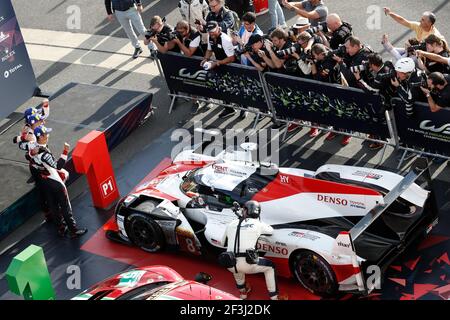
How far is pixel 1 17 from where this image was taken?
14.9 meters

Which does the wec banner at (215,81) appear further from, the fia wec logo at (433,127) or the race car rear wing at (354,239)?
the race car rear wing at (354,239)

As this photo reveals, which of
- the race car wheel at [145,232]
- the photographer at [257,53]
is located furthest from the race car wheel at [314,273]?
the photographer at [257,53]

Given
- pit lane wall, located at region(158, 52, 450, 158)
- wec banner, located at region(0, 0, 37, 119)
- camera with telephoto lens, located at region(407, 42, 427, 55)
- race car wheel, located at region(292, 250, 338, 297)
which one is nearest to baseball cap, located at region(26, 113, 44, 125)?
wec banner, located at region(0, 0, 37, 119)

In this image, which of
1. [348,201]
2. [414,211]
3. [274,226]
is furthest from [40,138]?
[414,211]

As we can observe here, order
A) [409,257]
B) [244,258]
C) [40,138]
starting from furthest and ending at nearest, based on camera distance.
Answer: [40,138]
[409,257]
[244,258]

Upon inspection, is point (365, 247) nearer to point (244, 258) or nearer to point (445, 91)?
point (244, 258)

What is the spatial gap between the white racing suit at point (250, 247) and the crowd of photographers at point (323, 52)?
129 inches

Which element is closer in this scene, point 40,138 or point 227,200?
point 227,200

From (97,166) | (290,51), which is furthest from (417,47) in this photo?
(97,166)

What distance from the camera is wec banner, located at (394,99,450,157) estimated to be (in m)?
11.8

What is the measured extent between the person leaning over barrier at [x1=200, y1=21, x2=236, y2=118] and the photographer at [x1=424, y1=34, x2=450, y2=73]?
3181 mm
